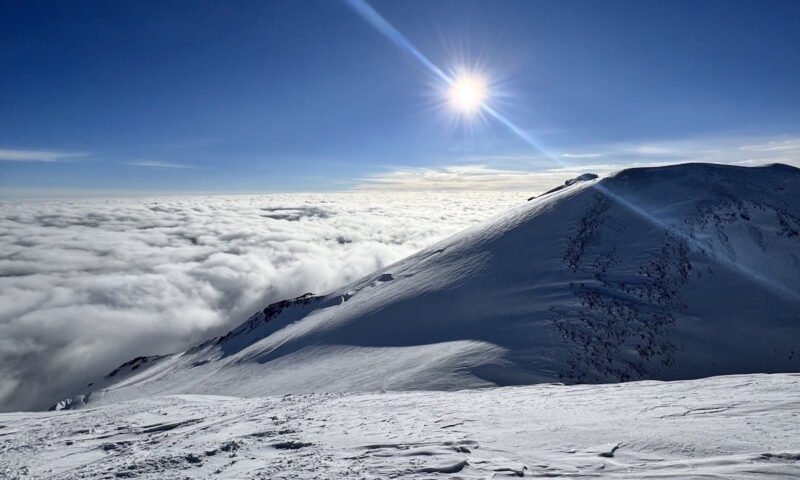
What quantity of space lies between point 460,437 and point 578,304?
52.3 ft

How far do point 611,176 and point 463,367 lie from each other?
2680cm

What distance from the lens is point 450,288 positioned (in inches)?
1128

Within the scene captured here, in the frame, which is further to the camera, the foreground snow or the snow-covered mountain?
the snow-covered mountain

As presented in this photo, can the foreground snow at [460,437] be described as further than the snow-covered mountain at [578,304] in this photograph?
No

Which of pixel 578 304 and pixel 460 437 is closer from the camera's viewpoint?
pixel 460 437

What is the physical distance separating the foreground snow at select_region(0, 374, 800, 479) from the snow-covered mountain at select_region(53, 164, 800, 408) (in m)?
4.54

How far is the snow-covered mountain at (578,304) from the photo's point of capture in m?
17.8

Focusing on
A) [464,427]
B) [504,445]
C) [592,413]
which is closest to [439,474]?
[504,445]

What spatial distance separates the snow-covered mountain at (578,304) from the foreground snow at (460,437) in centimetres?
454

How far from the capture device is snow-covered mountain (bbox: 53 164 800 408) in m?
17.8

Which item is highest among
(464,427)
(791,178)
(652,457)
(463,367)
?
(791,178)

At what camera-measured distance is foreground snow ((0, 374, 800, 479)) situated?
666cm

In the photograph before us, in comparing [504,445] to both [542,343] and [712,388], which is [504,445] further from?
[542,343]

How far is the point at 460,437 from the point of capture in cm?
841
